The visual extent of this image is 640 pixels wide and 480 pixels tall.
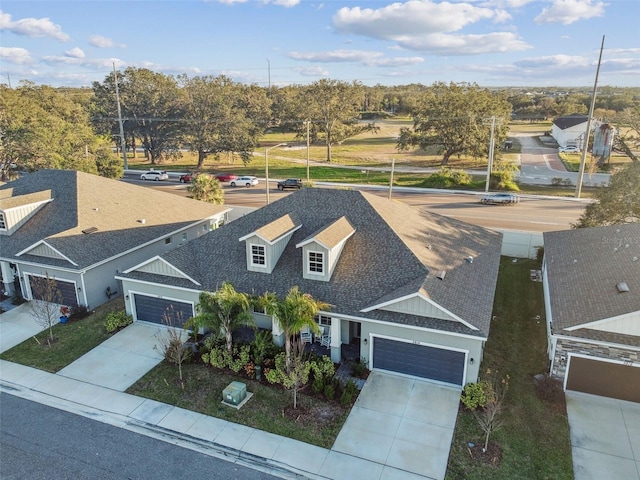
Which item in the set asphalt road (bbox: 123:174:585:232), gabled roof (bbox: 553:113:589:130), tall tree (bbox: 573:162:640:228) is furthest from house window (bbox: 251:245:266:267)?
gabled roof (bbox: 553:113:589:130)

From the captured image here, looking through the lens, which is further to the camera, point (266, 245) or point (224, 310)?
point (266, 245)

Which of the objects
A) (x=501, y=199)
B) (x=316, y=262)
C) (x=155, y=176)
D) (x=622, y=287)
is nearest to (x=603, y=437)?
(x=622, y=287)

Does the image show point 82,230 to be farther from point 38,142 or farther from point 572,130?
point 572,130

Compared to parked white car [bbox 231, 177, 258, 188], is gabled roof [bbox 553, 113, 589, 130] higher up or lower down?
higher up

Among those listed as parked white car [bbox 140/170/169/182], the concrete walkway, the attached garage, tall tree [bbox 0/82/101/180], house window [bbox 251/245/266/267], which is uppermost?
tall tree [bbox 0/82/101/180]

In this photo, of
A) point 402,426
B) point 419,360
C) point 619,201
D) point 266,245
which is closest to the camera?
point 402,426

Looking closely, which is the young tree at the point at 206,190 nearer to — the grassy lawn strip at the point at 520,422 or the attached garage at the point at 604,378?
the grassy lawn strip at the point at 520,422

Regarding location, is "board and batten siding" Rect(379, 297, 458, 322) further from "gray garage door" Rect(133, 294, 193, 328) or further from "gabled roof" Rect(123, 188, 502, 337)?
"gray garage door" Rect(133, 294, 193, 328)
